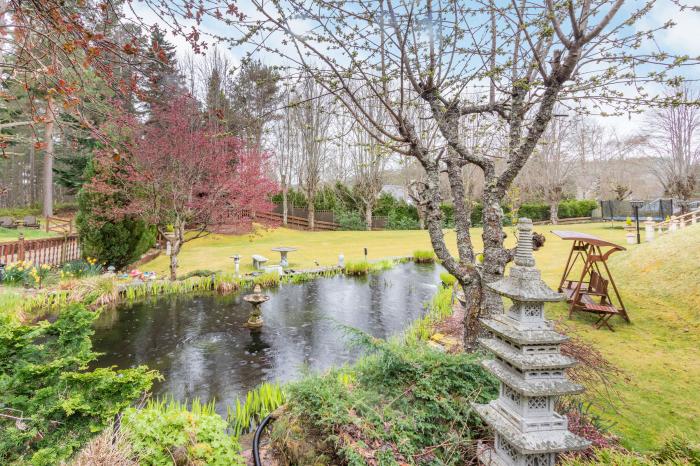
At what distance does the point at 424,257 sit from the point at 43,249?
14525mm

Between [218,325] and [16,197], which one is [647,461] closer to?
[218,325]

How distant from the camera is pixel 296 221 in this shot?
93.9 feet

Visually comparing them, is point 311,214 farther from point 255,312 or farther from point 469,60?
point 469,60

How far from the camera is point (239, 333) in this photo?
7.36m

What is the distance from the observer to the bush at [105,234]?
34.6ft

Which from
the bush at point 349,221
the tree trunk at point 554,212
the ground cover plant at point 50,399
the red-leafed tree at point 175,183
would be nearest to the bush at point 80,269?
the red-leafed tree at point 175,183

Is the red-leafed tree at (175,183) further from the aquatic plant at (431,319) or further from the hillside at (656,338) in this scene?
the hillside at (656,338)

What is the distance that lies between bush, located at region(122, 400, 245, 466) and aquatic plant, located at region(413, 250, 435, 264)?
43.7 feet

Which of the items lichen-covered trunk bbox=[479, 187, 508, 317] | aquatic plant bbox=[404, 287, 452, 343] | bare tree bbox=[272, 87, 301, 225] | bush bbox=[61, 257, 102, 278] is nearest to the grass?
aquatic plant bbox=[404, 287, 452, 343]

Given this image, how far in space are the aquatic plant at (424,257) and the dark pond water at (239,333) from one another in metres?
4.31

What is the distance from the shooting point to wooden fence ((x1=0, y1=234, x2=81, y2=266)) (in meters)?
10.6

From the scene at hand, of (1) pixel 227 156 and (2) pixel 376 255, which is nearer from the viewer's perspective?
(1) pixel 227 156

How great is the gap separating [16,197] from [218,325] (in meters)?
42.5

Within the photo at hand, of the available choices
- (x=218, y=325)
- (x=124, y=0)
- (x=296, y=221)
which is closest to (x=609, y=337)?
(x=218, y=325)
